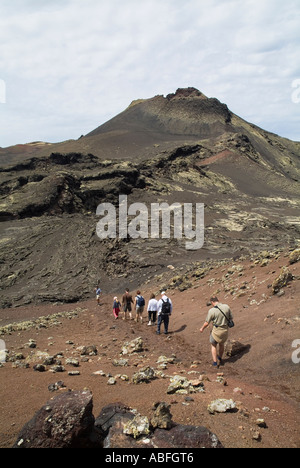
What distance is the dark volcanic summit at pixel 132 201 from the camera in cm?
2414

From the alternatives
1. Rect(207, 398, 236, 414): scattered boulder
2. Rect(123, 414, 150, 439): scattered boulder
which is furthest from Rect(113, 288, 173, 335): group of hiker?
Rect(123, 414, 150, 439): scattered boulder

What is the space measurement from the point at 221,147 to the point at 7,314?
5805 cm

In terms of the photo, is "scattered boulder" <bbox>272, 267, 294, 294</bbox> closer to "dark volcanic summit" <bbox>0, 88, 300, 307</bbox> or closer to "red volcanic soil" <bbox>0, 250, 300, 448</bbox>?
"red volcanic soil" <bbox>0, 250, 300, 448</bbox>

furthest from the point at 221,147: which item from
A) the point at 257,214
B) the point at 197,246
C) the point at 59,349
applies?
the point at 59,349

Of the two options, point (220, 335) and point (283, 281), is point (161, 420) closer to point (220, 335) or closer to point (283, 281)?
point (220, 335)

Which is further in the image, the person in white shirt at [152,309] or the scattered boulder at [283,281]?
the person in white shirt at [152,309]

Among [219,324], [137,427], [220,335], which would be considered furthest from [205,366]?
[137,427]

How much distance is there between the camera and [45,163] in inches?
2073

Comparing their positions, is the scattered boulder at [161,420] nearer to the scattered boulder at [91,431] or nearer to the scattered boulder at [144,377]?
the scattered boulder at [91,431]

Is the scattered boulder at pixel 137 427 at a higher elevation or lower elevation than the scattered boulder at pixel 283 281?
lower

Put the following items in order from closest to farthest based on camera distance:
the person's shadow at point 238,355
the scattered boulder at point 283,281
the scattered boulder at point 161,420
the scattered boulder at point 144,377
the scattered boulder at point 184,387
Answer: the scattered boulder at point 161,420
the scattered boulder at point 184,387
the scattered boulder at point 144,377
the person's shadow at point 238,355
the scattered boulder at point 283,281

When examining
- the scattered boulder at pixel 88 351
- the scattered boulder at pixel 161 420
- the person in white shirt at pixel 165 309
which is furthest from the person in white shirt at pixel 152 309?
the scattered boulder at pixel 161 420

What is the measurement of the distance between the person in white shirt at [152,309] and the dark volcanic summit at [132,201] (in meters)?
9.91

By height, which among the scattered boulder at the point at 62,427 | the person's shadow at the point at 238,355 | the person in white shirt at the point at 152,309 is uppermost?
the scattered boulder at the point at 62,427
